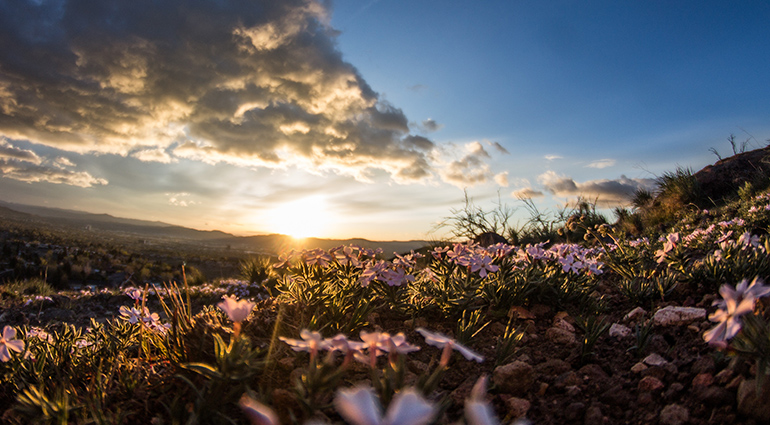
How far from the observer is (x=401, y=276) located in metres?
2.92

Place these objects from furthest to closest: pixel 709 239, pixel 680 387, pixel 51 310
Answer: pixel 51 310
pixel 709 239
pixel 680 387

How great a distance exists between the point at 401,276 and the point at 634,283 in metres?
2.10

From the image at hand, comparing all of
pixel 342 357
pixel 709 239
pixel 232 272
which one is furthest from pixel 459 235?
pixel 232 272

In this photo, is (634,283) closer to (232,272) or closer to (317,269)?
(317,269)

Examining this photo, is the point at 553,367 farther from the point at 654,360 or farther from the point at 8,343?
the point at 8,343

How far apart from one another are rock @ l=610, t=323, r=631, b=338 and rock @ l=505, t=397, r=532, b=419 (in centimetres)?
110

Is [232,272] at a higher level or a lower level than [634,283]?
lower

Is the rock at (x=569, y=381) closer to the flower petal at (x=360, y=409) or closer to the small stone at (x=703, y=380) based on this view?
the small stone at (x=703, y=380)

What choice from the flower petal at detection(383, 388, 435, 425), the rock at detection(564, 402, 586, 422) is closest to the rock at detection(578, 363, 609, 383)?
the rock at detection(564, 402, 586, 422)

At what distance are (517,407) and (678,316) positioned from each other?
154 centimetres

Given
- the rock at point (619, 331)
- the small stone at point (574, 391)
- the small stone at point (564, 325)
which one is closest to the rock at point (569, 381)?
the small stone at point (574, 391)

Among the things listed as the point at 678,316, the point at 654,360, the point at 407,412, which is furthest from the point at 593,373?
the point at 407,412

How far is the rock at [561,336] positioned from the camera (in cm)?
246

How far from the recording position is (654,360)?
1.93 meters
